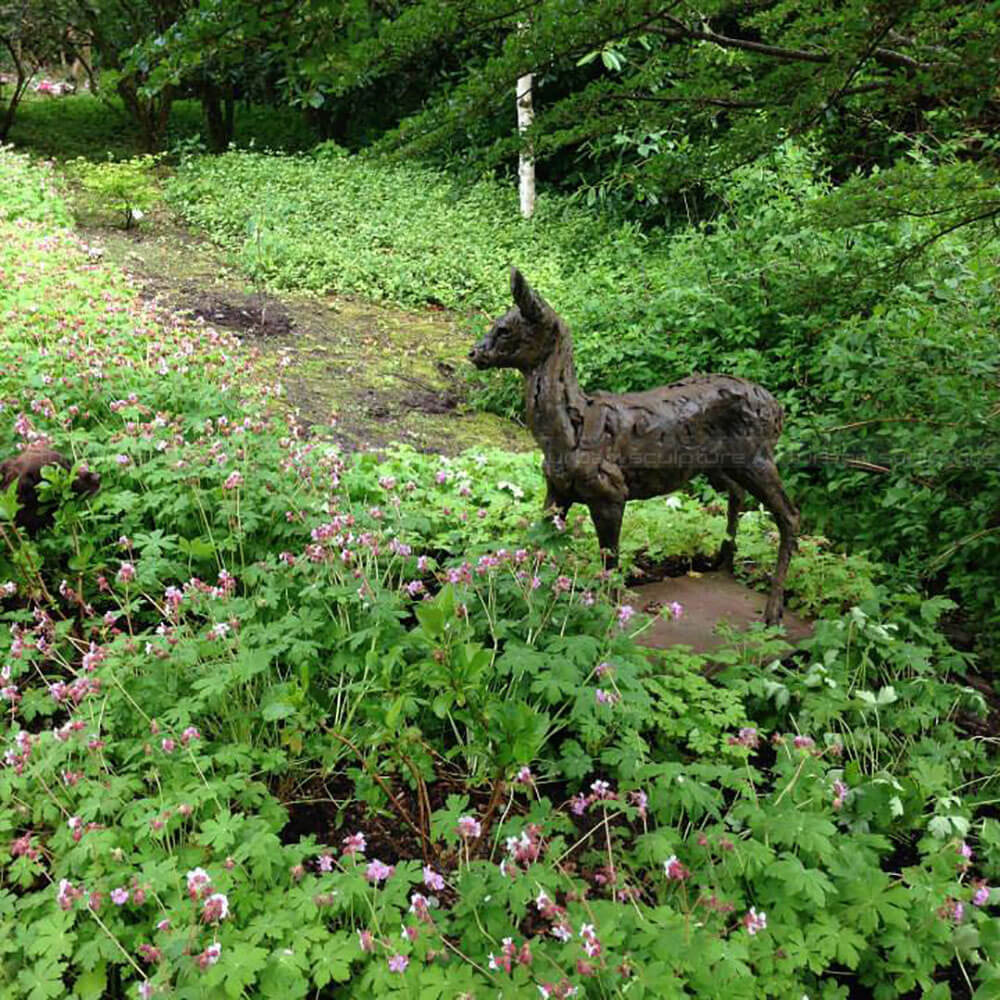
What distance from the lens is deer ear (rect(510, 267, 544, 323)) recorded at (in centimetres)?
320

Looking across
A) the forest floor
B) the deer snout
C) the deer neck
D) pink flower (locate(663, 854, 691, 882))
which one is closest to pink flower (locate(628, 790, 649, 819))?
pink flower (locate(663, 854, 691, 882))

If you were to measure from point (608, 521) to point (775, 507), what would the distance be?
0.81m

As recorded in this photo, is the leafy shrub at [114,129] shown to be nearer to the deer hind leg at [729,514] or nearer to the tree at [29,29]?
the tree at [29,29]

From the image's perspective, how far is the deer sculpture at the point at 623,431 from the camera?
341cm

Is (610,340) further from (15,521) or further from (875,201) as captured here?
(15,521)

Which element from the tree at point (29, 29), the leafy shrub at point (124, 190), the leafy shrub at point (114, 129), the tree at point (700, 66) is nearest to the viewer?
the tree at point (700, 66)

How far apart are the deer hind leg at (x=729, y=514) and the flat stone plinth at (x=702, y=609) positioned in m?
0.10

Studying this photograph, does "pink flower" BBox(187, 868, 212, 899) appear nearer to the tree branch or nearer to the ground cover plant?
the ground cover plant

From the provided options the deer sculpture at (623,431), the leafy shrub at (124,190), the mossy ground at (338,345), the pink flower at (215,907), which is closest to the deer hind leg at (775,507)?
the deer sculpture at (623,431)

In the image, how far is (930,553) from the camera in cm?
479

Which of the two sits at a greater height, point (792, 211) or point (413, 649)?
point (792, 211)

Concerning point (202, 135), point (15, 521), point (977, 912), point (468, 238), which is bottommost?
point (977, 912)

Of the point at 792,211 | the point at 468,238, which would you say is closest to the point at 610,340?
the point at 792,211

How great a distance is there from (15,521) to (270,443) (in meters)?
1.25
